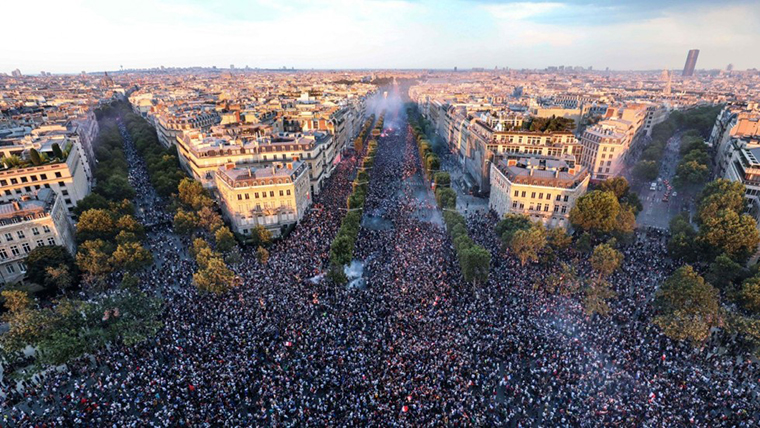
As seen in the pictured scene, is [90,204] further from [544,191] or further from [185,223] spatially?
[544,191]

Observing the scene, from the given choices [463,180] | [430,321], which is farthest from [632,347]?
[463,180]

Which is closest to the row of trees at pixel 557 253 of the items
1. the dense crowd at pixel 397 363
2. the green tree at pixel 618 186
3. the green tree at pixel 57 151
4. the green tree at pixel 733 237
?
the dense crowd at pixel 397 363

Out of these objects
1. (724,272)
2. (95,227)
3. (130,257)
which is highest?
(95,227)

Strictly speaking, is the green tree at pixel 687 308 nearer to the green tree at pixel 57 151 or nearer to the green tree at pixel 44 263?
the green tree at pixel 44 263

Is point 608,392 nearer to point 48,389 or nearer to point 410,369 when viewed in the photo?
point 410,369

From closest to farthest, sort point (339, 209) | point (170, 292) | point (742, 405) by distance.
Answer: point (742, 405)
point (170, 292)
point (339, 209)

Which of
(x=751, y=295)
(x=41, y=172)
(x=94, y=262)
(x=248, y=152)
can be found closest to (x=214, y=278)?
(x=94, y=262)
